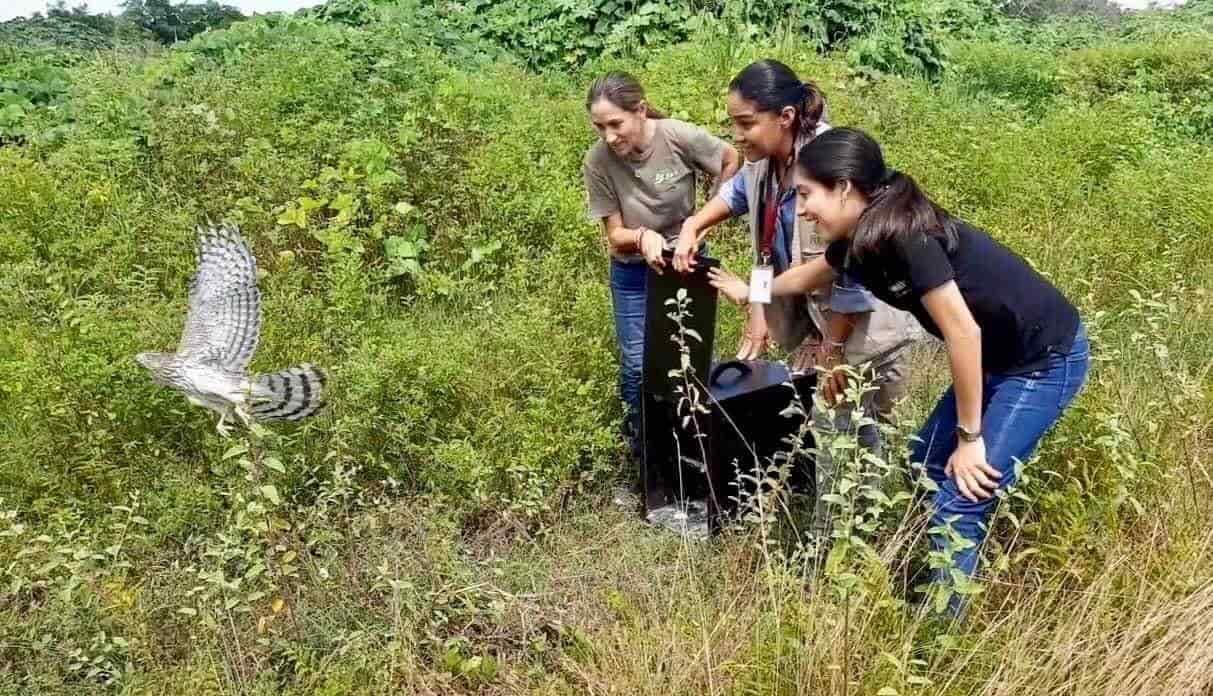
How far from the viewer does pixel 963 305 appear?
2338mm

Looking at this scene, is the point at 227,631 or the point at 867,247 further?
the point at 227,631

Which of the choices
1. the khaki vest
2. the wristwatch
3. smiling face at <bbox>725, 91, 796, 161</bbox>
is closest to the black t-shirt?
the wristwatch

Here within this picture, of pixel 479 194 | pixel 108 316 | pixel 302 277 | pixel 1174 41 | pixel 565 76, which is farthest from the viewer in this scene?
pixel 1174 41

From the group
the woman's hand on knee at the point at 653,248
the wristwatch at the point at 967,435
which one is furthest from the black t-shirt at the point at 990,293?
the woman's hand on knee at the point at 653,248

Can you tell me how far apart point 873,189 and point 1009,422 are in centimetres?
71

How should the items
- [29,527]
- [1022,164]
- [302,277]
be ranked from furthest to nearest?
→ [1022,164], [302,277], [29,527]

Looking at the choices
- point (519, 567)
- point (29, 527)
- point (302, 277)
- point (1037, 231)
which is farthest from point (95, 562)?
point (1037, 231)

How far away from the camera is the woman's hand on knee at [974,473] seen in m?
2.57

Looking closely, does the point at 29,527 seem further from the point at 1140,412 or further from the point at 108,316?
the point at 1140,412

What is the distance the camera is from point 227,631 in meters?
2.99

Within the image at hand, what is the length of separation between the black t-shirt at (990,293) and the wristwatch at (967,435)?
7.4 inches

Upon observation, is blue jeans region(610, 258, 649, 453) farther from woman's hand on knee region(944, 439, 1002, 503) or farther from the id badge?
woman's hand on knee region(944, 439, 1002, 503)

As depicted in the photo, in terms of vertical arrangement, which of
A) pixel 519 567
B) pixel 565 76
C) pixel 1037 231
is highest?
pixel 565 76

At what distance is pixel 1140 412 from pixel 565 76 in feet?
17.8
